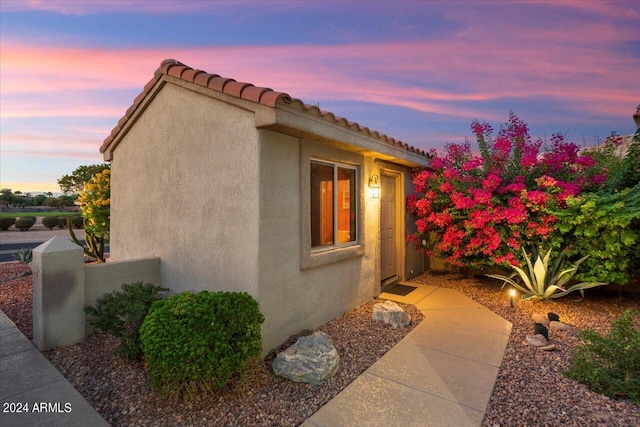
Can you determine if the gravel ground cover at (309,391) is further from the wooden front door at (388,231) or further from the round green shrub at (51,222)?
the round green shrub at (51,222)

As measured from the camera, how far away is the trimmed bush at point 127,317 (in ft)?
11.7

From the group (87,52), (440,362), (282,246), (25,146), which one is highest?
(87,52)

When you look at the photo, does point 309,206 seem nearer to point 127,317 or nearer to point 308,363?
point 308,363

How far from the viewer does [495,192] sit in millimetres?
6785

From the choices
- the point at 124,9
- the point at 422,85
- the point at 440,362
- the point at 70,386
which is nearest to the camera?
the point at 70,386

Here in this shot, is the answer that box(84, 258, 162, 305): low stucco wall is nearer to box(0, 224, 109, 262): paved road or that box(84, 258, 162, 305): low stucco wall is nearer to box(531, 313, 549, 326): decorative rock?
box(531, 313, 549, 326): decorative rock

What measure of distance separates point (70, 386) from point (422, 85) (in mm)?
9882

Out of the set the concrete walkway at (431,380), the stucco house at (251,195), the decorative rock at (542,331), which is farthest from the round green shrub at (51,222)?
the decorative rock at (542,331)

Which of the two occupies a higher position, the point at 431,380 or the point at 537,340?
the point at 537,340

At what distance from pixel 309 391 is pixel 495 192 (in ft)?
18.6

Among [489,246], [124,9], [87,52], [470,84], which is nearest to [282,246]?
[489,246]

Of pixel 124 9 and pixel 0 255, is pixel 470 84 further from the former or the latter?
pixel 0 255

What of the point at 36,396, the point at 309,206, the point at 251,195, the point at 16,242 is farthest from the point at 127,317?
the point at 16,242

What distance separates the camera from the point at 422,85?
368 inches
